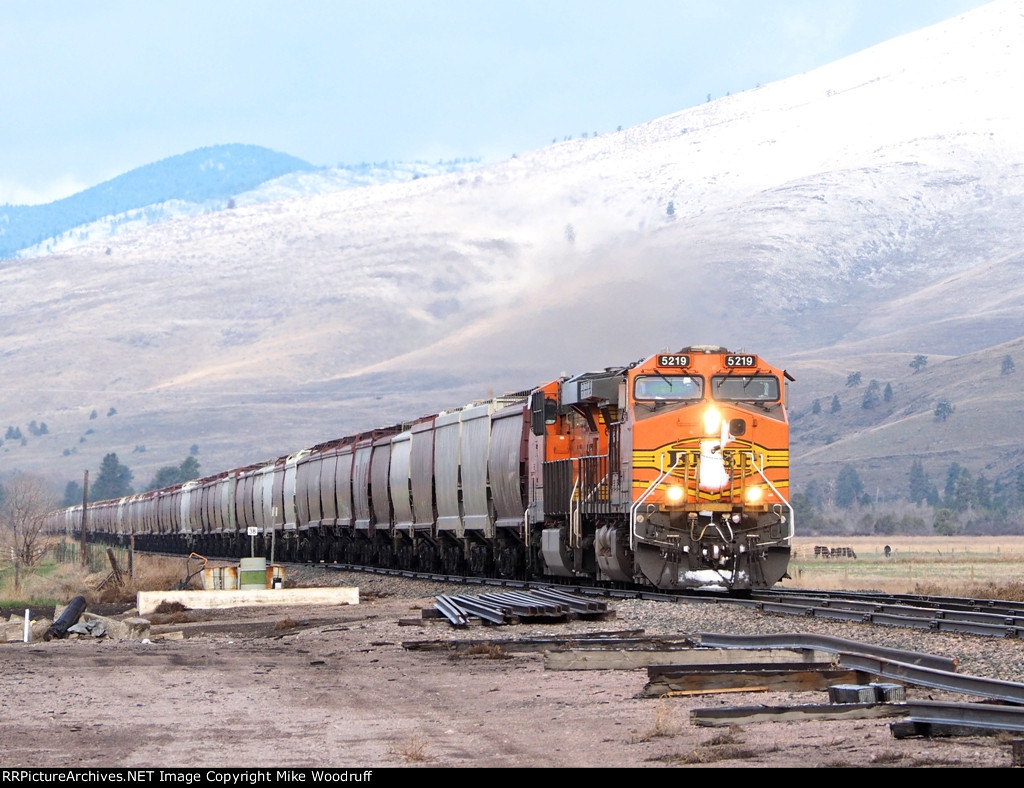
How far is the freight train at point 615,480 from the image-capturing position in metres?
23.9

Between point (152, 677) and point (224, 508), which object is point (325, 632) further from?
point (224, 508)

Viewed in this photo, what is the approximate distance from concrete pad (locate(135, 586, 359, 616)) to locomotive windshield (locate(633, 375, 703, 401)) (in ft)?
29.7

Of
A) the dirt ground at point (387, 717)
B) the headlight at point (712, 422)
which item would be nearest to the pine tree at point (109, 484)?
the headlight at point (712, 422)

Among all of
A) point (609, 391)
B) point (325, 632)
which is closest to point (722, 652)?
point (325, 632)

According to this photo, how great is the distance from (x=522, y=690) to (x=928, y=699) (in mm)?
3847

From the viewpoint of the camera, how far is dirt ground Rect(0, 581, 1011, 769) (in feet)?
32.8

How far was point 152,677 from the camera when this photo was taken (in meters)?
16.7

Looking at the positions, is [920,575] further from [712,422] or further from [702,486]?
[702,486]

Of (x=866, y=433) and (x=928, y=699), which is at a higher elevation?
(x=866, y=433)

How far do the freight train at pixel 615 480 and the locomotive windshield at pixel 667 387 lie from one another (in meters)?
0.02

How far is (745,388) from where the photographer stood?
24922mm

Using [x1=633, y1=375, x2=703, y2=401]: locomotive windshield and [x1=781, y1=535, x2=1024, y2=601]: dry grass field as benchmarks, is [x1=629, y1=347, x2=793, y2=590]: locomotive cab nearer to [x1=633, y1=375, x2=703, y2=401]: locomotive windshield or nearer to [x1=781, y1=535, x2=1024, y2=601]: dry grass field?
[x1=633, y1=375, x2=703, y2=401]: locomotive windshield

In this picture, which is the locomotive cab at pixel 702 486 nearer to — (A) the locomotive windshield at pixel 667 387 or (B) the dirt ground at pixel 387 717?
(A) the locomotive windshield at pixel 667 387

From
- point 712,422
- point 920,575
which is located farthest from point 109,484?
point 712,422
